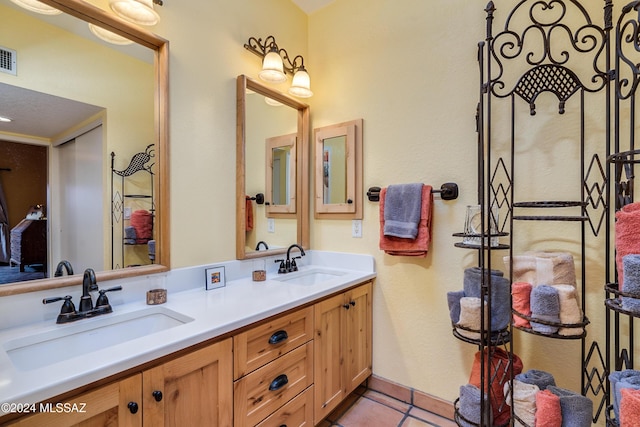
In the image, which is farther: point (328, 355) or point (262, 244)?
point (262, 244)

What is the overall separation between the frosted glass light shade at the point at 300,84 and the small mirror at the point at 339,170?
0.97 ft

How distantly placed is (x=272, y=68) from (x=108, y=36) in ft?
2.77

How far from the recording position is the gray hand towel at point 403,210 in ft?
5.74

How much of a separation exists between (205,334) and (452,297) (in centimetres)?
116

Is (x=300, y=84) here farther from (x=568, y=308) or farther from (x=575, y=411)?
(x=575, y=411)

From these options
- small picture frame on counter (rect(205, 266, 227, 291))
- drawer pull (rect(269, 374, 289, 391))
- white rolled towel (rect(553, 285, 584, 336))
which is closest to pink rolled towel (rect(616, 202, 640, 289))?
white rolled towel (rect(553, 285, 584, 336))

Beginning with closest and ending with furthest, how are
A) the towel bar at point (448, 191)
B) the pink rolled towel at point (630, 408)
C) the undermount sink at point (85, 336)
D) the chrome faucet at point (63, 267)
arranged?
the pink rolled towel at point (630, 408), the undermount sink at point (85, 336), the chrome faucet at point (63, 267), the towel bar at point (448, 191)

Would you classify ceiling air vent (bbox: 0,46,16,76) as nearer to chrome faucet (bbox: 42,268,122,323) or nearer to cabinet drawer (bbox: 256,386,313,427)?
chrome faucet (bbox: 42,268,122,323)

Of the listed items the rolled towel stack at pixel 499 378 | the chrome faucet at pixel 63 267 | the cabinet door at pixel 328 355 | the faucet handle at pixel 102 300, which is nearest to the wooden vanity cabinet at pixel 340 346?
the cabinet door at pixel 328 355

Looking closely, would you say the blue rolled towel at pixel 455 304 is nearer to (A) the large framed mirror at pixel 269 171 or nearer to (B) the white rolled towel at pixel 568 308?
(B) the white rolled towel at pixel 568 308

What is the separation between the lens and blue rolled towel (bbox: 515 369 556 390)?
1.25 m

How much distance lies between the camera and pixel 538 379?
1262 mm

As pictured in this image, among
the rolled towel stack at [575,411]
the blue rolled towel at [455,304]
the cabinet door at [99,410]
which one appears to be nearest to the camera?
the cabinet door at [99,410]

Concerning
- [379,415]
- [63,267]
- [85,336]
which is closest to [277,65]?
[63,267]
